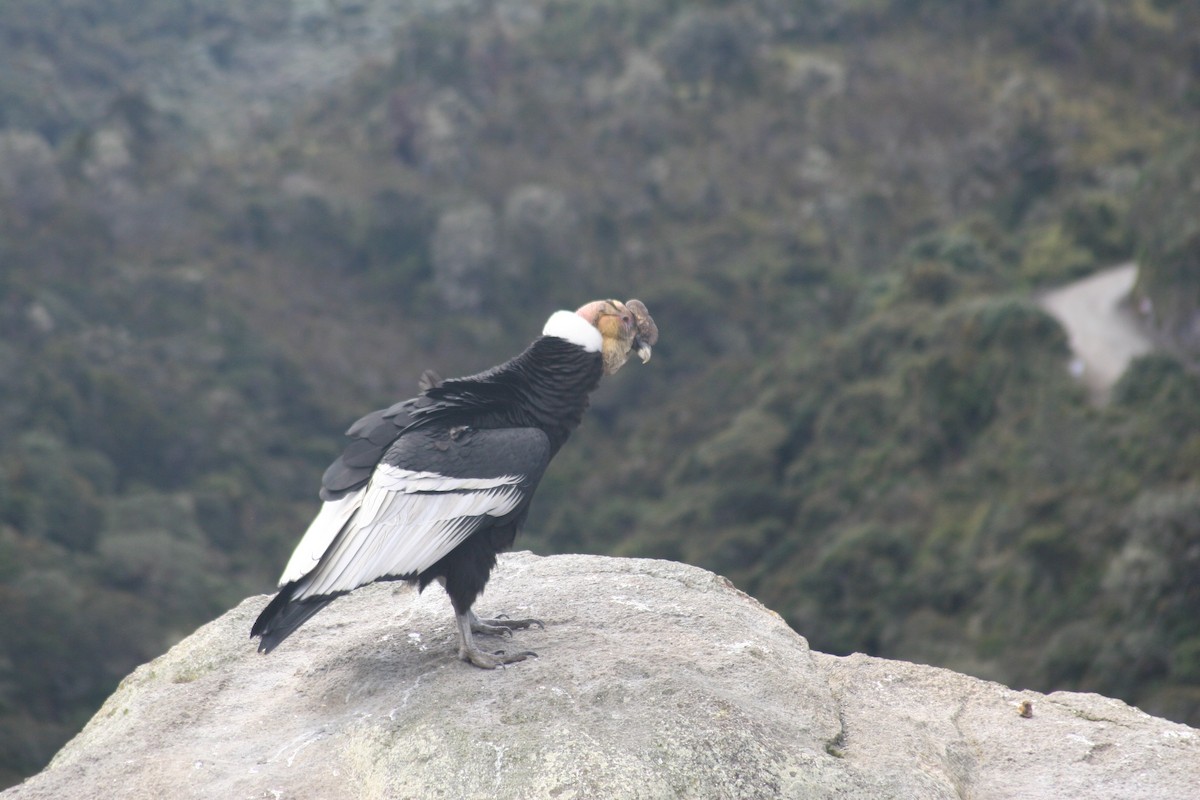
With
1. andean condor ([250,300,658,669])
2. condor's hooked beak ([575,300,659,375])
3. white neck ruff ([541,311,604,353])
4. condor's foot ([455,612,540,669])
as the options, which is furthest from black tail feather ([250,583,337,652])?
condor's hooked beak ([575,300,659,375])

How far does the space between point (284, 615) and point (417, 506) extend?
2.95ft

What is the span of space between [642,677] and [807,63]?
68.1 metres

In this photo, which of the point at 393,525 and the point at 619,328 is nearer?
the point at 393,525

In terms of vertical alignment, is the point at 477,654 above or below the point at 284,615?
below

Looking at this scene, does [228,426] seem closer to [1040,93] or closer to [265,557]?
[265,557]

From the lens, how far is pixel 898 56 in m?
71.5

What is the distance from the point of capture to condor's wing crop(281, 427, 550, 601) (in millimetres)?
7344

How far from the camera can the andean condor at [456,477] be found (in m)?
7.37

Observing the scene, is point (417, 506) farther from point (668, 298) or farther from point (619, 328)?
point (668, 298)

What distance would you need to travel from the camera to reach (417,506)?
24.8 ft

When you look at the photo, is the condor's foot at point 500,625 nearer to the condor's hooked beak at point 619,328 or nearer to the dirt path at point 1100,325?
the condor's hooked beak at point 619,328

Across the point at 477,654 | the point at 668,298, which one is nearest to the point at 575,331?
the point at 477,654

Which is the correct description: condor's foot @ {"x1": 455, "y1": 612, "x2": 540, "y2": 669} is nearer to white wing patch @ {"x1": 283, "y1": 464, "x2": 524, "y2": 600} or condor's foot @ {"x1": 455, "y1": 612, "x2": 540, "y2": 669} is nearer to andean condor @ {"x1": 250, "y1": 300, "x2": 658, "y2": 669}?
andean condor @ {"x1": 250, "y1": 300, "x2": 658, "y2": 669}

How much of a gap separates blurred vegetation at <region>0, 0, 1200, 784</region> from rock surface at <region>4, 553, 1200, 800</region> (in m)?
17.4
